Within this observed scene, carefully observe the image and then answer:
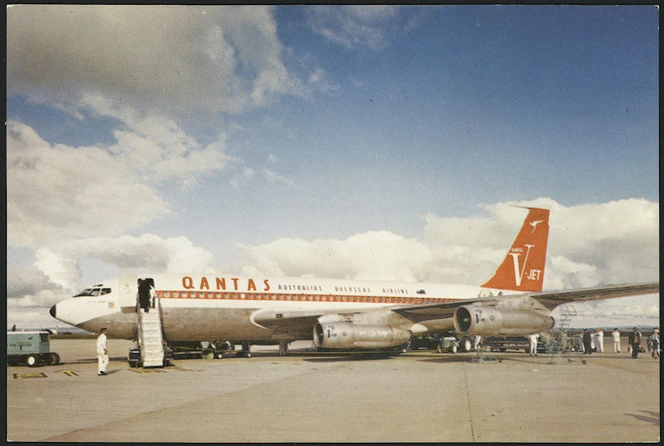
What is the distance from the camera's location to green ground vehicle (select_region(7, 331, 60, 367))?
18562 mm

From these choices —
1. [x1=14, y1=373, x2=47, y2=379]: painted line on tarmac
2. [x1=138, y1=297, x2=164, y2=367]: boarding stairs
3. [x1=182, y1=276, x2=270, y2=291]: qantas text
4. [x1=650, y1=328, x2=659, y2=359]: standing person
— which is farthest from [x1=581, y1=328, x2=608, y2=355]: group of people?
[x1=14, y1=373, x2=47, y2=379]: painted line on tarmac

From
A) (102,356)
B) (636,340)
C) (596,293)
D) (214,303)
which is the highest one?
(214,303)

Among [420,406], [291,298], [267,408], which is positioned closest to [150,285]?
[291,298]

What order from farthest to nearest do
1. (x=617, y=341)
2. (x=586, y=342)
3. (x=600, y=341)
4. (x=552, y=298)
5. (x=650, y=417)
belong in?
(x=600, y=341) → (x=617, y=341) → (x=586, y=342) → (x=552, y=298) → (x=650, y=417)

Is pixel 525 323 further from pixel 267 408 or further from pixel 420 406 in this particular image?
pixel 267 408

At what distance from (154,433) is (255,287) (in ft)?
48.6

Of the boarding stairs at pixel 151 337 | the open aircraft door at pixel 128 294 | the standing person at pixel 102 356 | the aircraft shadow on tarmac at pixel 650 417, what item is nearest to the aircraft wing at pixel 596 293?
the aircraft shadow on tarmac at pixel 650 417

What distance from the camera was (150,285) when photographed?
2027cm

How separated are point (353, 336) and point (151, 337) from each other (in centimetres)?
732

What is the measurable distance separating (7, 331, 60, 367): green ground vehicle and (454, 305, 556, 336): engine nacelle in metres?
15.1

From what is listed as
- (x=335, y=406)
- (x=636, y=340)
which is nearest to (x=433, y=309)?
(x=636, y=340)

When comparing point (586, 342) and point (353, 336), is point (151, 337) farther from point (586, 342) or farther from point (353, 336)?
point (586, 342)

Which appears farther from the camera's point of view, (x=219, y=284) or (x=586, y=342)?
(x=586, y=342)

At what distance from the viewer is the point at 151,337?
60.5 ft
